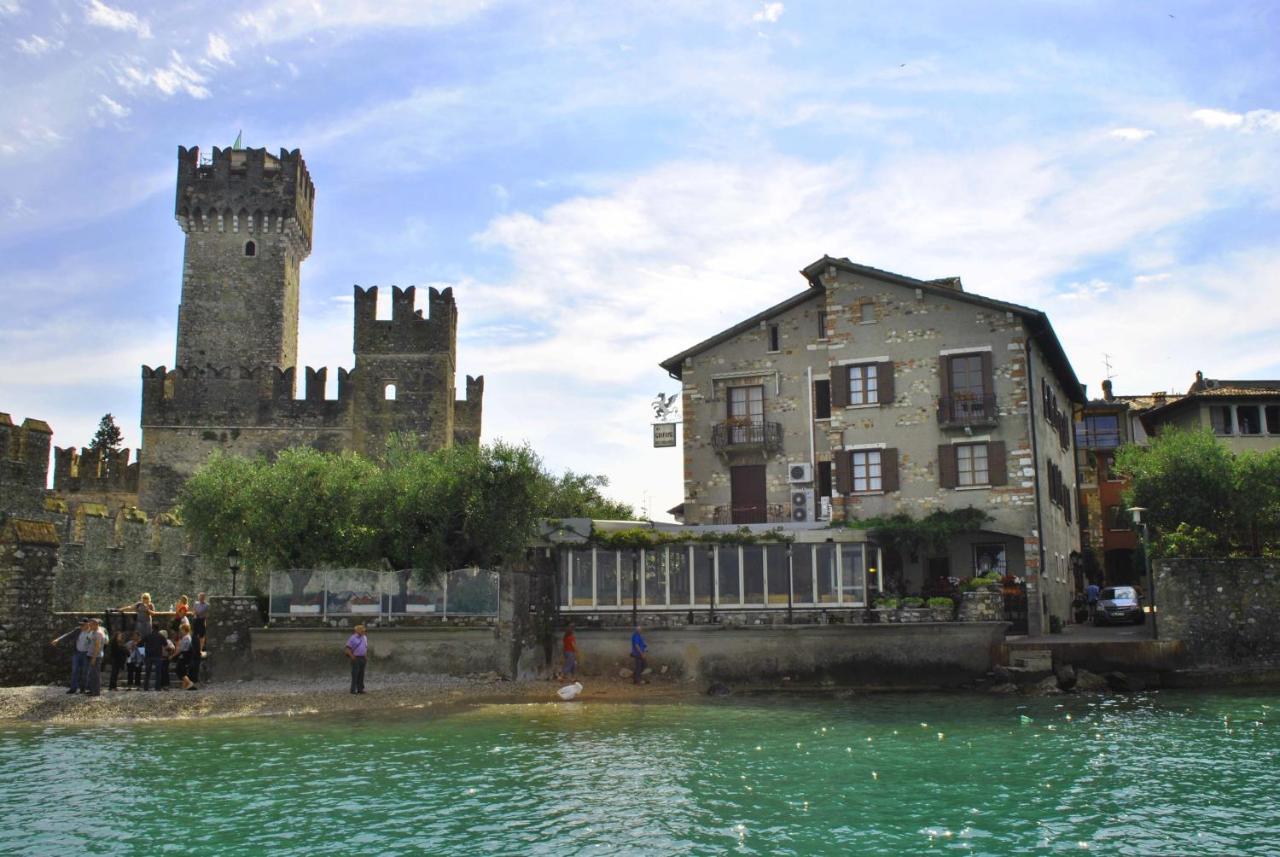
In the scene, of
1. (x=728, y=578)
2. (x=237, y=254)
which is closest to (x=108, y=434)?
(x=237, y=254)

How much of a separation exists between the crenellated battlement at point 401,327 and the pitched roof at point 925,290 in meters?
13.5

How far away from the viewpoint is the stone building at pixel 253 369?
152 ft

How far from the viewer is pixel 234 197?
51906 millimetres

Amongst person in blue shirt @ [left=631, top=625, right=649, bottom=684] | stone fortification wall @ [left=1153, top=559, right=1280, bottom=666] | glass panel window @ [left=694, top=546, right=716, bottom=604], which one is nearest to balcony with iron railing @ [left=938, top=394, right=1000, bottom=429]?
stone fortification wall @ [left=1153, top=559, right=1280, bottom=666]

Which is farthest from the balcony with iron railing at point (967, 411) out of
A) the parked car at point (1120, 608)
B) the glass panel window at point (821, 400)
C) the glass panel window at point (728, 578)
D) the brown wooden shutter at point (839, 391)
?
the glass panel window at point (728, 578)

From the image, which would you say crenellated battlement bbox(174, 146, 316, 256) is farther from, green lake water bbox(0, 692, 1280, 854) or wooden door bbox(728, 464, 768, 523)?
green lake water bbox(0, 692, 1280, 854)

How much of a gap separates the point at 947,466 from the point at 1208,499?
700 centimetres

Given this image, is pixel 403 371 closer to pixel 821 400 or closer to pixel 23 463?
pixel 821 400

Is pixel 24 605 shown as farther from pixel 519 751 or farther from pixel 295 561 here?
pixel 519 751

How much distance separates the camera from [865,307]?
35.4 m

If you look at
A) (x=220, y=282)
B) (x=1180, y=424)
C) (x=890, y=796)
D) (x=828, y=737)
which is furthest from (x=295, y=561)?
(x=1180, y=424)

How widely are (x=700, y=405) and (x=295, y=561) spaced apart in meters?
14.6

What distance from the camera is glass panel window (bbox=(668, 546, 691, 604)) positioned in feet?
93.8

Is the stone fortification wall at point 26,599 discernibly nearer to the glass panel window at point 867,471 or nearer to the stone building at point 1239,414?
the glass panel window at point 867,471
